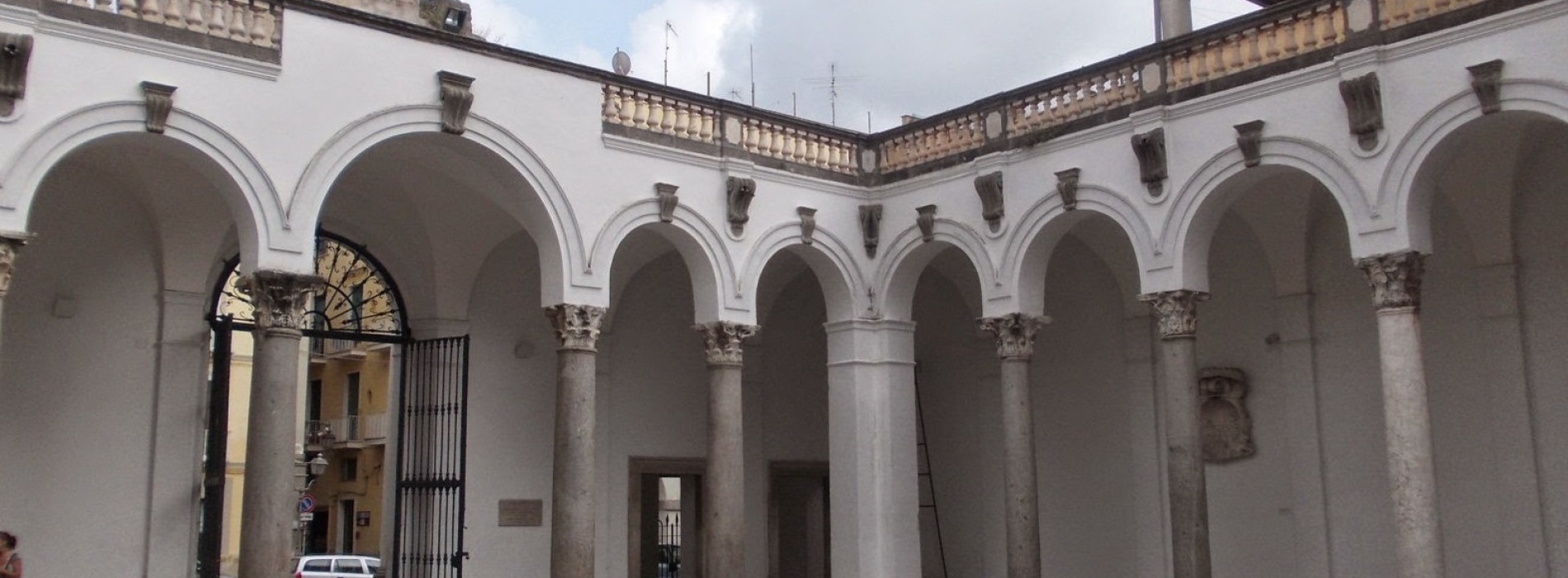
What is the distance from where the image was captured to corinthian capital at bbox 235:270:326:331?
9.85 metres

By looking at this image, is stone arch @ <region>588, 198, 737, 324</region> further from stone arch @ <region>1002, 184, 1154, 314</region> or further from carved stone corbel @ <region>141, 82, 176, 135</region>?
carved stone corbel @ <region>141, 82, 176, 135</region>

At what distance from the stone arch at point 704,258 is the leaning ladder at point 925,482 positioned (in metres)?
3.98

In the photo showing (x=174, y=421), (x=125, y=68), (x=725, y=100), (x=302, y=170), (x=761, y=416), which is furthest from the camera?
(x=761, y=416)

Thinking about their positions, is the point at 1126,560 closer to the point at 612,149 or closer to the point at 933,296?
the point at 933,296

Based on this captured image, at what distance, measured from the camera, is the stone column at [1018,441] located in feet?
40.5

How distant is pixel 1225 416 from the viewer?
44.6ft

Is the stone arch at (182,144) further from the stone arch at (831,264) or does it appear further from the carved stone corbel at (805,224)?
the carved stone corbel at (805,224)

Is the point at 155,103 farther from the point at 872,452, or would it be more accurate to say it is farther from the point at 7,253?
the point at 872,452

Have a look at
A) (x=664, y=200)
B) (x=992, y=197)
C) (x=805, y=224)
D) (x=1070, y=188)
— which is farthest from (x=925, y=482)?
(x=664, y=200)

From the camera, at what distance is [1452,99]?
9883mm

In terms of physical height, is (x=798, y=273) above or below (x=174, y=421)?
above

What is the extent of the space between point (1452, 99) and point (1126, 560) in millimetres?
6156

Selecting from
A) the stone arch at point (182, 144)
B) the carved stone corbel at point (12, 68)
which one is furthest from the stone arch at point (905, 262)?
the carved stone corbel at point (12, 68)

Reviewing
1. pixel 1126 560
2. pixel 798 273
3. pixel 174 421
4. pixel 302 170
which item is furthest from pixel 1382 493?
pixel 174 421
